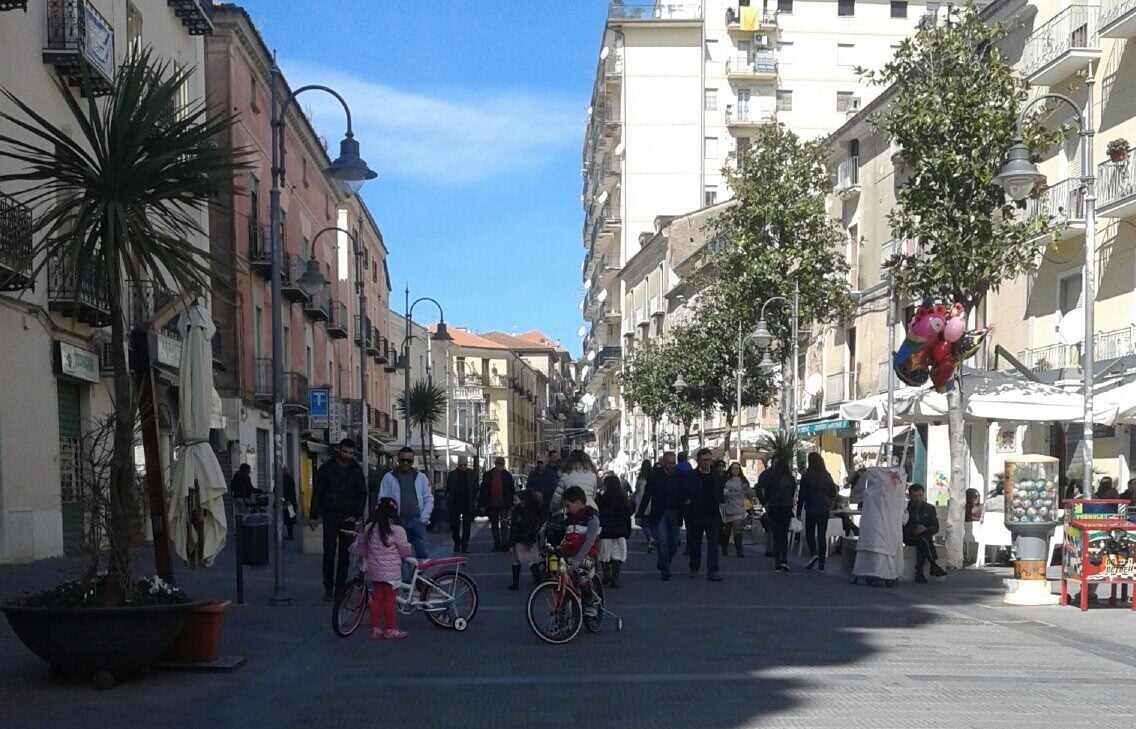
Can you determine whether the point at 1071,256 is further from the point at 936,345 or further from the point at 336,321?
the point at 336,321

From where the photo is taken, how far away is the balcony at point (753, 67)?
69.0 m

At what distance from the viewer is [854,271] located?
41.3 meters

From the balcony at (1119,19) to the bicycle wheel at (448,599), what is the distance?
58.9 feet

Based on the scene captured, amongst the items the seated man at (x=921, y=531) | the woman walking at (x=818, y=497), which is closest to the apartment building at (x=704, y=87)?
the woman walking at (x=818, y=497)

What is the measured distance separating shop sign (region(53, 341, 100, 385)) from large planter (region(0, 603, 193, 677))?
12922mm

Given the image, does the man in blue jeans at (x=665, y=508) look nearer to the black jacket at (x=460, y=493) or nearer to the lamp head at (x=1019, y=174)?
the lamp head at (x=1019, y=174)

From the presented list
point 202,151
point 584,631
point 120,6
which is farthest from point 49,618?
point 120,6

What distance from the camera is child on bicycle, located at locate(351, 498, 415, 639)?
12.4m

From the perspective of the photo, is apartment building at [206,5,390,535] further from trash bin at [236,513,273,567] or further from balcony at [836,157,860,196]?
balcony at [836,157,860,196]

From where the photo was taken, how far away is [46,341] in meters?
20.9

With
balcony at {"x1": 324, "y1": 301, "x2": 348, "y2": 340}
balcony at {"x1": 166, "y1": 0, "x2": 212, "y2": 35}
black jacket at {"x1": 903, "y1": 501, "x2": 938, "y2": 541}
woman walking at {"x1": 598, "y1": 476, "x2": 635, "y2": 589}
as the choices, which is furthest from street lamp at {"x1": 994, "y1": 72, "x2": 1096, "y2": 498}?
balcony at {"x1": 324, "y1": 301, "x2": 348, "y2": 340}

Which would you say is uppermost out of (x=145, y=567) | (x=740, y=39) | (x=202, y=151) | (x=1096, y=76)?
(x=740, y=39)

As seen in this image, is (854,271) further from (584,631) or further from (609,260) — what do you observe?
(609,260)

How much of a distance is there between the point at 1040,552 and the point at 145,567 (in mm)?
12233
